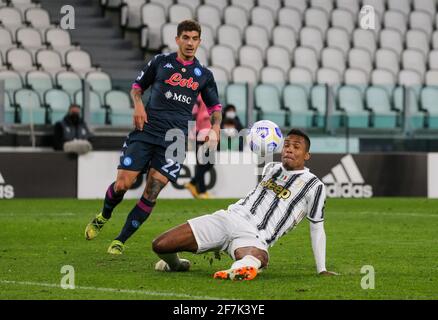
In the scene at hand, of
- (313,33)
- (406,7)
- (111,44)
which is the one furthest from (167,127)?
(406,7)

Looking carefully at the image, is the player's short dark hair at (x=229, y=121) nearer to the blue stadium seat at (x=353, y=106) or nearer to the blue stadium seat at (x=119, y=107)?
the blue stadium seat at (x=119, y=107)

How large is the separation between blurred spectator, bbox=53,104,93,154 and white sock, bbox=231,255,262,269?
36.4ft

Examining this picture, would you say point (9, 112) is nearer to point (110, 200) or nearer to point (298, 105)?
point (298, 105)

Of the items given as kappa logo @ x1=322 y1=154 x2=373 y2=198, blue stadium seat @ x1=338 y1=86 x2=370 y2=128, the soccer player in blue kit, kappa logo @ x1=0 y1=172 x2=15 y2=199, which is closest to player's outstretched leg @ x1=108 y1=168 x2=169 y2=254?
the soccer player in blue kit

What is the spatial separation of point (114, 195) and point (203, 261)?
1.29m

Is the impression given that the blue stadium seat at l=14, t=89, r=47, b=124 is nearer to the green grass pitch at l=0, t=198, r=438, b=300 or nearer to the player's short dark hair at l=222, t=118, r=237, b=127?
the green grass pitch at l=0, t=198, r=438, b=300

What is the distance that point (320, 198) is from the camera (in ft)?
29.5

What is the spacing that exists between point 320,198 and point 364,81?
15275 mm

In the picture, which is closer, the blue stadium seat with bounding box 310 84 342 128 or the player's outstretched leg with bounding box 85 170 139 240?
the player's outstretched leg with bounding box 85 170 139 240

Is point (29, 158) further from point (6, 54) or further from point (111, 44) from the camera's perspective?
point (111, 44)

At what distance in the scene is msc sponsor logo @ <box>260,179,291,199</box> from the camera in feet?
29.7

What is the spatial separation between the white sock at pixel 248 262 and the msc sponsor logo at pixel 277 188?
2.02 ft

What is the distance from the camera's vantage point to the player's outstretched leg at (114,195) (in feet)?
36.0

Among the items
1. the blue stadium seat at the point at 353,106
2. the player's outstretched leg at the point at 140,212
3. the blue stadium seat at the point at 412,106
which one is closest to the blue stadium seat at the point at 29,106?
the blue stadium seat at the point at 353,106
